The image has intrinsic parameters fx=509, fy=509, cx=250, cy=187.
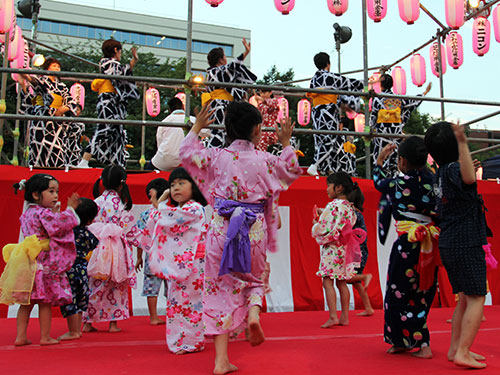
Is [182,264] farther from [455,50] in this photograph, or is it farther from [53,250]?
[455,50]

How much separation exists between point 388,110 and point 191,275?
5208 millimetres

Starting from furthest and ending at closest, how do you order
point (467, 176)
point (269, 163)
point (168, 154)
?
point (168, 154)
point (269, 163)
point (467, 176)

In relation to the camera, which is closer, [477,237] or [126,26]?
[477,237]

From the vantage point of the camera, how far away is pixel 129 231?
5.30 m

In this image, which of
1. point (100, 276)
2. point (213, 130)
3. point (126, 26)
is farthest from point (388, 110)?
point (126, 26)

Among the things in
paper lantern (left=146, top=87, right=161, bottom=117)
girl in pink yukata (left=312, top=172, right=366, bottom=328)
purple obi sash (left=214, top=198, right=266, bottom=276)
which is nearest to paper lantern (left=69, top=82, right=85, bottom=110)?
paper lantern (left=146, top=87, right=161, bottom=117)

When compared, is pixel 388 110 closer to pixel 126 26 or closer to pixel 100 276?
pixel 100 276

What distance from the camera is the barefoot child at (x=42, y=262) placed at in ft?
13.2

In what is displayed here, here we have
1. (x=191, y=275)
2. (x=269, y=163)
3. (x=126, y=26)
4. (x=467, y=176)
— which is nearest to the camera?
(x=467, y=176)

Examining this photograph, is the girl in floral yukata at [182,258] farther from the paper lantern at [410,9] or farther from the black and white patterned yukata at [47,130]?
the paper lantern at [410,9]

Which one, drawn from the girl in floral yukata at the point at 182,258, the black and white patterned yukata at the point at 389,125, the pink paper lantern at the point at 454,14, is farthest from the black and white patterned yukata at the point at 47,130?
the pink paper lantern at the point at 454,14

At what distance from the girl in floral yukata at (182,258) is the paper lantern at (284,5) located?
15.8 ft

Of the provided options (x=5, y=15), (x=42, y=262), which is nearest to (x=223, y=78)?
(x=42, y=262)

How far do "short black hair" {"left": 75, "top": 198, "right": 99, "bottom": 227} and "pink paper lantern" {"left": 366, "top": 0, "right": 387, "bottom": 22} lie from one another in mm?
5782
